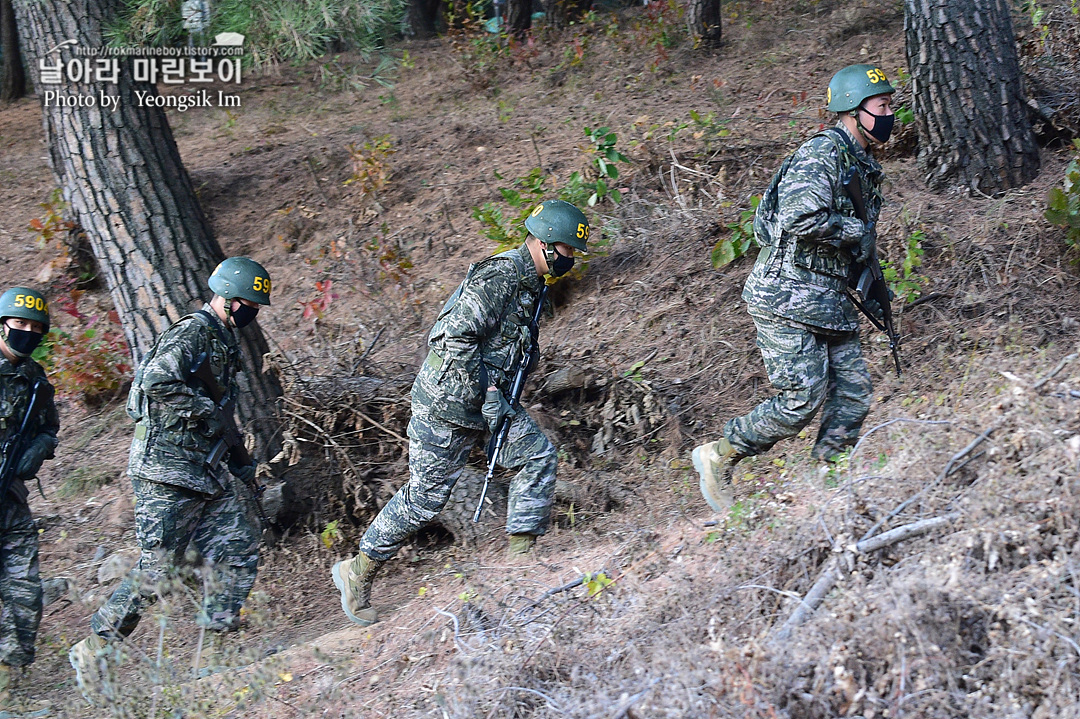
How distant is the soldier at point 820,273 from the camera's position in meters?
4.35

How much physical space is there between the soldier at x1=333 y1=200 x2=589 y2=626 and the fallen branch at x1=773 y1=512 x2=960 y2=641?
74.7 inches

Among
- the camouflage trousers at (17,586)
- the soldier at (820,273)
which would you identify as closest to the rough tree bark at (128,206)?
the camouflage trousers at (17,586)

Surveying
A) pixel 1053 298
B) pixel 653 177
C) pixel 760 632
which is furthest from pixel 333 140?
pixel 760 632

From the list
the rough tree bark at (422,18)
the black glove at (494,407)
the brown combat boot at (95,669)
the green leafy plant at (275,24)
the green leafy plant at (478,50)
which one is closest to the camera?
the brown combat boot at (95,669)

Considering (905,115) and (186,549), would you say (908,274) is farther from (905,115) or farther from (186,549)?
(186,549)

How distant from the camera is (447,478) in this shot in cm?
480

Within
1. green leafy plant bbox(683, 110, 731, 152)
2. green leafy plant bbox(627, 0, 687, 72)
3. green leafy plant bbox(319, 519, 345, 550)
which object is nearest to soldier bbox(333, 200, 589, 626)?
green leafy plant bbox(319, 519, 345, 550)

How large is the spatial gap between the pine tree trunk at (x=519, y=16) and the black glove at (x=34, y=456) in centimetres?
911

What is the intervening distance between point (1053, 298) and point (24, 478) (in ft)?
21.1

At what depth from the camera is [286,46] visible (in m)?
5.76

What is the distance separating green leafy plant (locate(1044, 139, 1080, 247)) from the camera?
5.54 meters

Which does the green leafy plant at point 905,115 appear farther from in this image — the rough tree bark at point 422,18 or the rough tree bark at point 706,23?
the rough tree bark at point 422,18

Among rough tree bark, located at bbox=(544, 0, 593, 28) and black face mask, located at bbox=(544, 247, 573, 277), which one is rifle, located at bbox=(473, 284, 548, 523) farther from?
rough tree bark, located at bbox=(544, 0, 593, 28)

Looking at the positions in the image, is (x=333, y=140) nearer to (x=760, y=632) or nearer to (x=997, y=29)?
(x=997, y=29)
